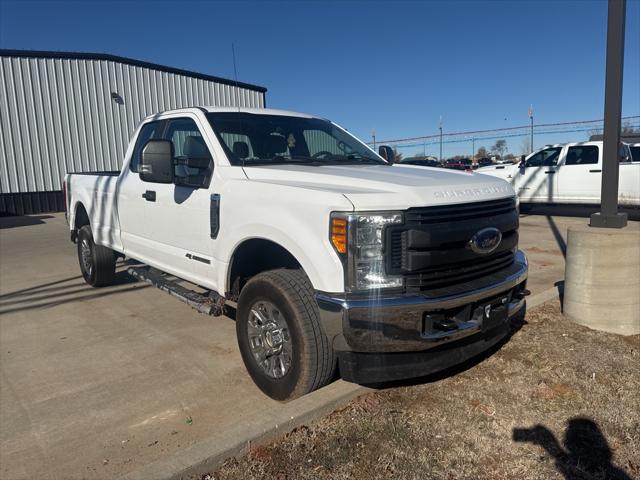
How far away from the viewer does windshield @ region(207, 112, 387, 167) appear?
13.6ft

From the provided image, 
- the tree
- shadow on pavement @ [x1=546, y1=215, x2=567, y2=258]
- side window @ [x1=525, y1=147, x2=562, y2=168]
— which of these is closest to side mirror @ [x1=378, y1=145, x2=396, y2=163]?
shadow on pavement @ [x1=546, y1=215, x2=567, y2=258]

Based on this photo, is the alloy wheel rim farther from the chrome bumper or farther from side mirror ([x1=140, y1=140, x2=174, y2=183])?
side mirror ([x1=140, y1=140, x2=174, y2=183])

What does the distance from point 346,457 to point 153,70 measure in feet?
63.2

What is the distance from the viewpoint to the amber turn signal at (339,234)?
9.19 ft

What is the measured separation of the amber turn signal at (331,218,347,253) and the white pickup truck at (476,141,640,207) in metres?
11.2

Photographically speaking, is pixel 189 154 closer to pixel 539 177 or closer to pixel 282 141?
pixel 282 141

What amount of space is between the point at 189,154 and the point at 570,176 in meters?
11.7

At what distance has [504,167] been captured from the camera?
1536cm

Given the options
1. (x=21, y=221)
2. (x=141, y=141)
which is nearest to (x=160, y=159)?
(x=141, y=141)

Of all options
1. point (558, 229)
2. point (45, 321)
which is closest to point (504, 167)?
point (558, 229)

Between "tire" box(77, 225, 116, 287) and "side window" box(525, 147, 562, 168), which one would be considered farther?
"side window" box(525, 147, 562, 168)

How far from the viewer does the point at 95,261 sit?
255 inches

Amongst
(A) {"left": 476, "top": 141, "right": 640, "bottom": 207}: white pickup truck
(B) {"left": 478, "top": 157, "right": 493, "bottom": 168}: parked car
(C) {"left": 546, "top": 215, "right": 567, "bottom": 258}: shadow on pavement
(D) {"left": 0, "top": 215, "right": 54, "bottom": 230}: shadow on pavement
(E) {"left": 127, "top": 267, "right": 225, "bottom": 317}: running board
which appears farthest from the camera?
(B) {"left": 478, "top": 157, "right": 493, "bottom": 168}: parked car

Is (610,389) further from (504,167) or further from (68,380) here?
(504,167)
